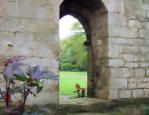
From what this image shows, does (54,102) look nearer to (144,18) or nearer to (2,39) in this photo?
(2,39)

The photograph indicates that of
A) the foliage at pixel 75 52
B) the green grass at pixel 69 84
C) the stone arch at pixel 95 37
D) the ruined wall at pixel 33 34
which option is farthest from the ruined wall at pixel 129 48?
the foliage at pixel 75 52

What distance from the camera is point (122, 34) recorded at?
5199mm

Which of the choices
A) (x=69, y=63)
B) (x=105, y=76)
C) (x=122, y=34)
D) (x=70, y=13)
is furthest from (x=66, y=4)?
(x=69, y=63)

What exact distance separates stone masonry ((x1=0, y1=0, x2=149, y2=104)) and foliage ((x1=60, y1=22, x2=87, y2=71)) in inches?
887

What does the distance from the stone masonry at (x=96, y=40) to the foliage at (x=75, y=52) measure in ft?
74.0

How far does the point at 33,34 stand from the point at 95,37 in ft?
5.24

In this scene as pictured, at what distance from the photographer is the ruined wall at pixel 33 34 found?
14.3 feet

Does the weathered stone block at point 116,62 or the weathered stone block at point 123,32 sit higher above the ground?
the weathered stone block at point 123,32

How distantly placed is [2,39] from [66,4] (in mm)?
2219

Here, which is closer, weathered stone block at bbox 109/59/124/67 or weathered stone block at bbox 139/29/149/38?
weathered stone block at bbox 109/59/124/67

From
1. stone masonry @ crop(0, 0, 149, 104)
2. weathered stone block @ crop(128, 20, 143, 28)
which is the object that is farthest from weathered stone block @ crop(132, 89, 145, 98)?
weathered stone block @ crop(128, 20, 143, 28)

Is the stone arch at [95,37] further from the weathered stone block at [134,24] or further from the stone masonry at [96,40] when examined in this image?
the weathered stone block at [134,24]

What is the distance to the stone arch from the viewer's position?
518 centimetres

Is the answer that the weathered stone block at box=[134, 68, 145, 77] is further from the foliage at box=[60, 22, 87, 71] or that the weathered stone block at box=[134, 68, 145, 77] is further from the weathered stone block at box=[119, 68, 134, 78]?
the foliage at box=[60, 22, 87, 71]
